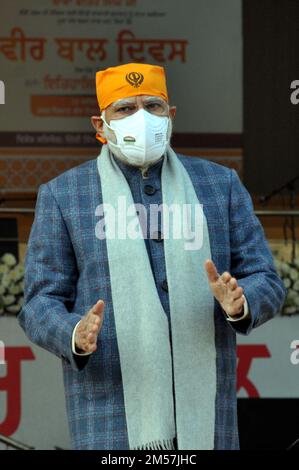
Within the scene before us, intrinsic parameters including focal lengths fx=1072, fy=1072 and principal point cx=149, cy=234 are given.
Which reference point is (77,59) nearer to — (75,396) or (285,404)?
(285,404)

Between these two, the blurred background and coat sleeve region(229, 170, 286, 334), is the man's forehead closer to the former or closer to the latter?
coat sleeve region(229, 170, 286, 334)

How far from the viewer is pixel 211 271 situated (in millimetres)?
2719

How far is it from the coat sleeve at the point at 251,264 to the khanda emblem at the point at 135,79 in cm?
38

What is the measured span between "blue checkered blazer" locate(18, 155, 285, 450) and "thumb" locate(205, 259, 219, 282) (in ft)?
0.46

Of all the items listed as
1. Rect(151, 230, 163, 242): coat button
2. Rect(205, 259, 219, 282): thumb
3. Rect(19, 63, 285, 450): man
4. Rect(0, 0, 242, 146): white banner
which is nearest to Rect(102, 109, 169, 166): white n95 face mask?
Rect(19, 63, 285, 450): man

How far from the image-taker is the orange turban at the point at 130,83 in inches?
122

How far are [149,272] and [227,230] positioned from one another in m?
0.27

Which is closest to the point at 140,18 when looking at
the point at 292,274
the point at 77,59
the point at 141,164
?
the point at 77,59

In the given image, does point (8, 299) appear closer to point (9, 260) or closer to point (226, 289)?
point (9, 260)

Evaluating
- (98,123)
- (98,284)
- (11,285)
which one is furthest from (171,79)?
(98,284)

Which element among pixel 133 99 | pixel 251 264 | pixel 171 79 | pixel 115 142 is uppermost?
pixel 171 79

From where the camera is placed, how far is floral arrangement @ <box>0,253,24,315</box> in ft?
19.0

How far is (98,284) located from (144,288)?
131 millimetres

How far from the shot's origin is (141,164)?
3.11m
